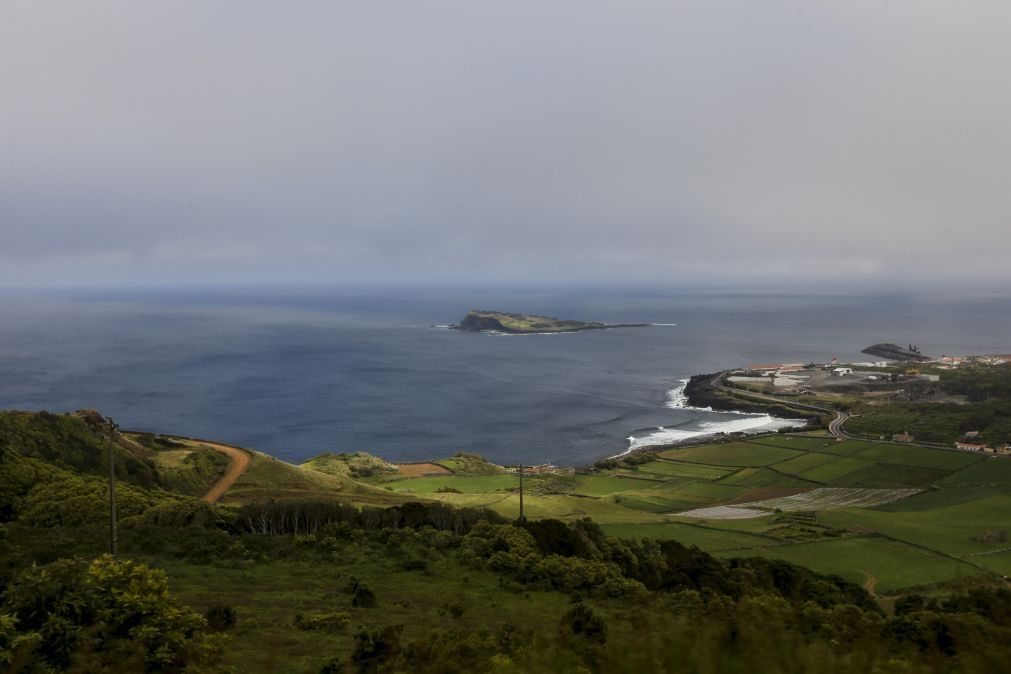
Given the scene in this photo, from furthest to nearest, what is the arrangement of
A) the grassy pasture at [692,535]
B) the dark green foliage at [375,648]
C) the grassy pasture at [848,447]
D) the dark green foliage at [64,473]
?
the grassy pasture at [848,447] → the grassy pasture at [692,535] → the dark green foliage at [64,473] → the dark green foliage at [375,648]

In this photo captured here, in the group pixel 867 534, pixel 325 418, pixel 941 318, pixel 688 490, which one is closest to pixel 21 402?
pixel 325 418

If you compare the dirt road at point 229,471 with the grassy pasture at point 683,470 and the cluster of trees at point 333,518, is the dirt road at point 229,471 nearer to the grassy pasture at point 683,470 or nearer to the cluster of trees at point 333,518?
the cluster of trees at point 333,518

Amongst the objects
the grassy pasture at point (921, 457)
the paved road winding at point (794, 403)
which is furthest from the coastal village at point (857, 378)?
the grassy pasture at point (921, 457)

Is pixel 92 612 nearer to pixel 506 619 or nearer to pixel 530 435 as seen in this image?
pixel 506 619

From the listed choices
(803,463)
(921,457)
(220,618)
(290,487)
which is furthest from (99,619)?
(921,457)

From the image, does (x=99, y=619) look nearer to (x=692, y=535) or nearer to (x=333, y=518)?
(x=333, y=518)

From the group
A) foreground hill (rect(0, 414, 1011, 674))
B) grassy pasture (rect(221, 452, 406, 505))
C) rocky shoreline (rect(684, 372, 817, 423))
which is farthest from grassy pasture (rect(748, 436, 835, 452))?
grassy pasture (rect(221, 452, 406, 505))

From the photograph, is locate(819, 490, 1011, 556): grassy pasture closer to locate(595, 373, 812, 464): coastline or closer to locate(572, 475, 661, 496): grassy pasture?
locate(572, 475, 661, 496): grassy pasture
